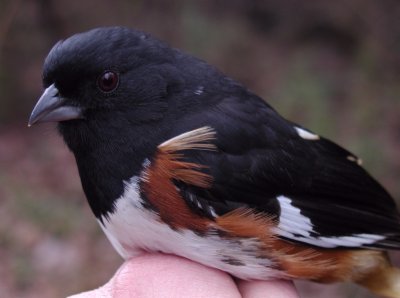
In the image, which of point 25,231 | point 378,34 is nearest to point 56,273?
point 25,231

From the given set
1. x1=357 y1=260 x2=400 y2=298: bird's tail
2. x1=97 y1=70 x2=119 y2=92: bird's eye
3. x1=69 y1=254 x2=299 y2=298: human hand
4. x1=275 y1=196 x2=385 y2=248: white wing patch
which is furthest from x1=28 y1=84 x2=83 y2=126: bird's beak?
x1=357 y1=260 x2=400 y2=298: bird's tail

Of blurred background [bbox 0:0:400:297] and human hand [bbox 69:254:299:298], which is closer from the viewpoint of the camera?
human hand [bbox 69:254:299:298]

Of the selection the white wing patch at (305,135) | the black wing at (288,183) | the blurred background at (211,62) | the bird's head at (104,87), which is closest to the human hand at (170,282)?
the black wing at (288,183)

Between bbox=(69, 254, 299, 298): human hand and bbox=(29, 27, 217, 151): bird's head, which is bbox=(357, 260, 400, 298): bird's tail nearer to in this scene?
bbox=(69, 254, 299, 298): human hand

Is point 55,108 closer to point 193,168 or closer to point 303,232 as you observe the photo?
point 193,168

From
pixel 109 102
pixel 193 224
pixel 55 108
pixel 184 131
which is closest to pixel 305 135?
pixel 184 131
